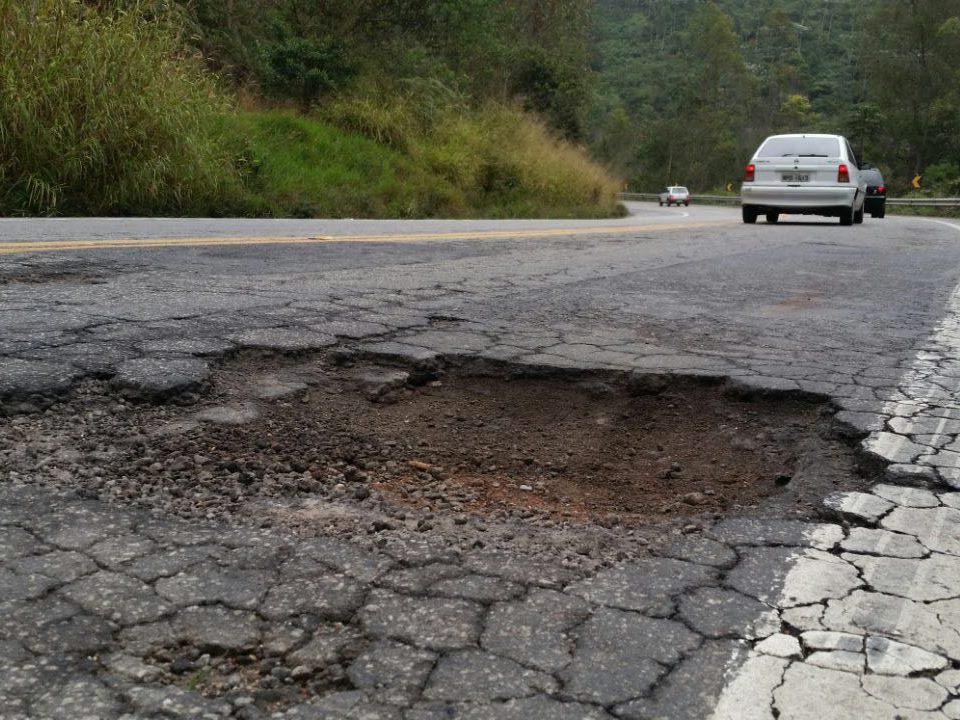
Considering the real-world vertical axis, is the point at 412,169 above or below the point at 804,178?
above

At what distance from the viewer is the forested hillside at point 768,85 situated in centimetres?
4972

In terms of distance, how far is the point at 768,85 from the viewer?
234 ft

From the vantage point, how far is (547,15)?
35969mm

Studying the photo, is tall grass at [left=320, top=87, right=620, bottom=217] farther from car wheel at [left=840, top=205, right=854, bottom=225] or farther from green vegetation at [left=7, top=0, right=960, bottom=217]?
car wheel at [left=840, top=205, right=854, bottom=225]

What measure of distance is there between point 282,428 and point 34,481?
77cm

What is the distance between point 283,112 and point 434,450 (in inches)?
594

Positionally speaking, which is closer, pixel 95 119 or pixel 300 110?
pixel 95 119

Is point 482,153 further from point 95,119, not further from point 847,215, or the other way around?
point 95,119

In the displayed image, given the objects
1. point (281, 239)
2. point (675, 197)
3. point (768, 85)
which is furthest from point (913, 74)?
point (281, 239)

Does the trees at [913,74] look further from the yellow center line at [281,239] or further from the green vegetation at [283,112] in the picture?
the yellow center line at [281,239]

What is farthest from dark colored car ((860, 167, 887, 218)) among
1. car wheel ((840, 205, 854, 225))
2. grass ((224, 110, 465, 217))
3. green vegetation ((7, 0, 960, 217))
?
grass ((224, 110, 465, 217))

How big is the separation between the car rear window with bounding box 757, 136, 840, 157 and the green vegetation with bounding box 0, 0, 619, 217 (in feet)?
15.4

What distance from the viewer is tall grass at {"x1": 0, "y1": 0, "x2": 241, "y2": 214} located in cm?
984

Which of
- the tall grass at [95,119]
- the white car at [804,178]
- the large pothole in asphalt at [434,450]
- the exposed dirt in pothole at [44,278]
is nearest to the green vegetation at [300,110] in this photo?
the tall grass at [95,119]
